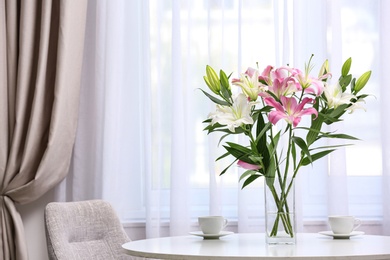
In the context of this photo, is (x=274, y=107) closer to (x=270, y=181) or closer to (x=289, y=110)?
(x=289, y=110)

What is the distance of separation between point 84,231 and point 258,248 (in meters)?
0.95

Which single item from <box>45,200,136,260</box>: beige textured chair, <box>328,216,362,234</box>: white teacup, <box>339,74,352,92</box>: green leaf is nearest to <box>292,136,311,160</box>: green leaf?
<box>339,74,352,92</box>: green leaf

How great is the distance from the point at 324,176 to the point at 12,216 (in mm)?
1450

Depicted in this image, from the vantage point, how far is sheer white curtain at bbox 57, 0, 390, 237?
10.6 ft

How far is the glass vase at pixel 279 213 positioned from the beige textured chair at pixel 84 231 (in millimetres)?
786

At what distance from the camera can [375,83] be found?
10.9 feet

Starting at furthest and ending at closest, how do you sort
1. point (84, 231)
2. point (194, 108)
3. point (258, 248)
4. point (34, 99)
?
point (194, 108), point (34, 99), point (84, 231), point (258, 248)

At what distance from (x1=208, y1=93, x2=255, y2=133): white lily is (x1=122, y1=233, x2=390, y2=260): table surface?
0.34 meters

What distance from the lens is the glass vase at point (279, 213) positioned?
1.98 metres

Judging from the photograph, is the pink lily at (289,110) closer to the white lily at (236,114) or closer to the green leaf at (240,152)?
the white lily at (236,114)

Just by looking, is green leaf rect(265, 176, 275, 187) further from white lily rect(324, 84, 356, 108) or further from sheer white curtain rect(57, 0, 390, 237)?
sheer white curtain rect(57, 0, 390, 237)

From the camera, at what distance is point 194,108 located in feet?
10.9

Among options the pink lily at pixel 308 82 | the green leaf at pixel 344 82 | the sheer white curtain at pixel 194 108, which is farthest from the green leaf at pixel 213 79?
the sheer white curtain at pixel 194 108

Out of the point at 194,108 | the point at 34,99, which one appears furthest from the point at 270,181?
the point at 34,99
